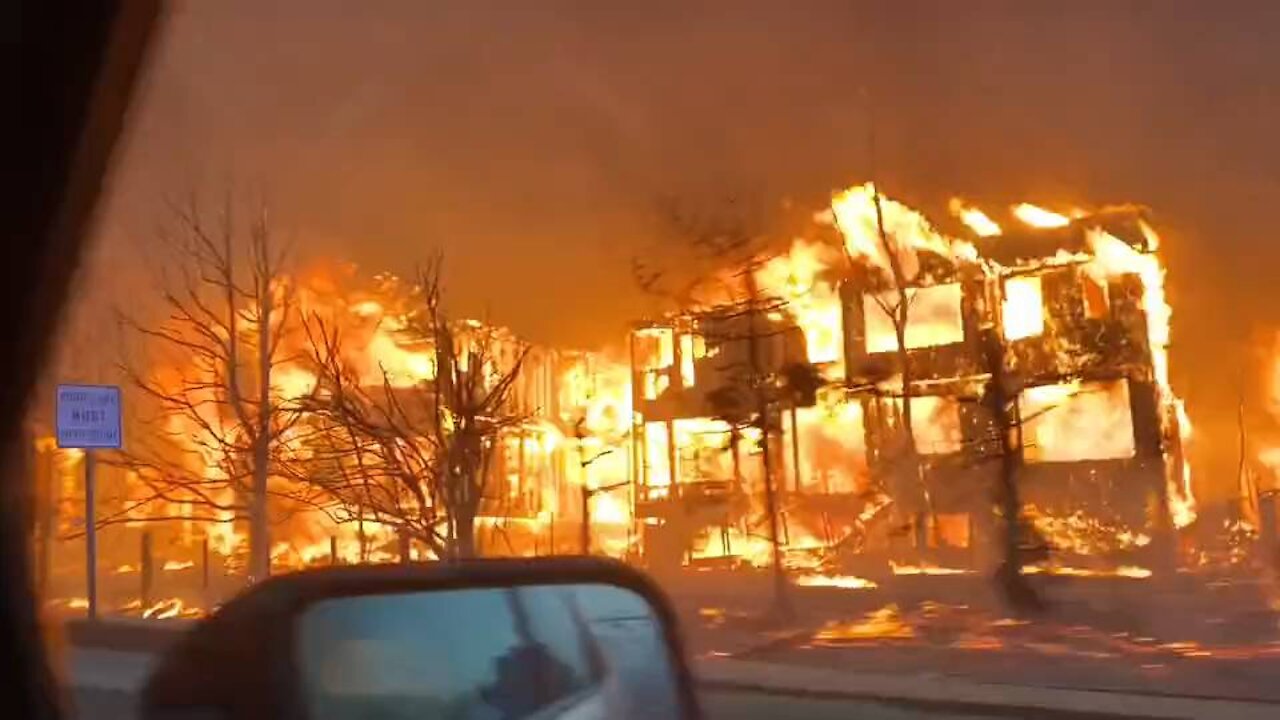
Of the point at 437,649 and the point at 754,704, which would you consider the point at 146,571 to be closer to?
the point at 754,704

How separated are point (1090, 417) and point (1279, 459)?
1.28 metres

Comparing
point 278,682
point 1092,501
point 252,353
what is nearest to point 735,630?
point 1092,501

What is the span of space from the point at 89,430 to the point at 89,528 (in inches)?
34.9

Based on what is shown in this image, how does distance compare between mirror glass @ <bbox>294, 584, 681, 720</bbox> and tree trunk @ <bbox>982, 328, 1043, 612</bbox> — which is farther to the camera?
tree trunk @ <bbox>982, 328, 1043, 612</bbox>

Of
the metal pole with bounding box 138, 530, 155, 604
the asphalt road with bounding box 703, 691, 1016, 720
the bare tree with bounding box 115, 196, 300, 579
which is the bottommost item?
the asphalt road with bounding box 703, 691, 1016, 720

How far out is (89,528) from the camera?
1008cm

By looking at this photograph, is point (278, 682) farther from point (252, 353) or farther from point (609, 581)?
point (252, 353)

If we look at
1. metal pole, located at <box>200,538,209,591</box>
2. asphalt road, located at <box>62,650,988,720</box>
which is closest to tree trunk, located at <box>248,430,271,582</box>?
metal pole, located at <box>200,538,209,591</box>

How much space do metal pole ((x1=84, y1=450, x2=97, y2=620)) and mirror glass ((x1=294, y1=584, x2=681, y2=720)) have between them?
7.55 m

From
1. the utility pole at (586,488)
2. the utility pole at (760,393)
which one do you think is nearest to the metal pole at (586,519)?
the utility pole at (586,488)

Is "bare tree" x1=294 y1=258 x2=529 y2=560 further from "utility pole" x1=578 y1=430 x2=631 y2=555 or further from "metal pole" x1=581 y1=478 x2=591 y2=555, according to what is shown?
"metal pole" x1=581 y1=478 x2=591 y2=555

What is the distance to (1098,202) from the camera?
10.1m

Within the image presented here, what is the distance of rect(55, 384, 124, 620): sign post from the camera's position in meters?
9.25

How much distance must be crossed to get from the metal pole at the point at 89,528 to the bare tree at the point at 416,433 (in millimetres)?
1514
